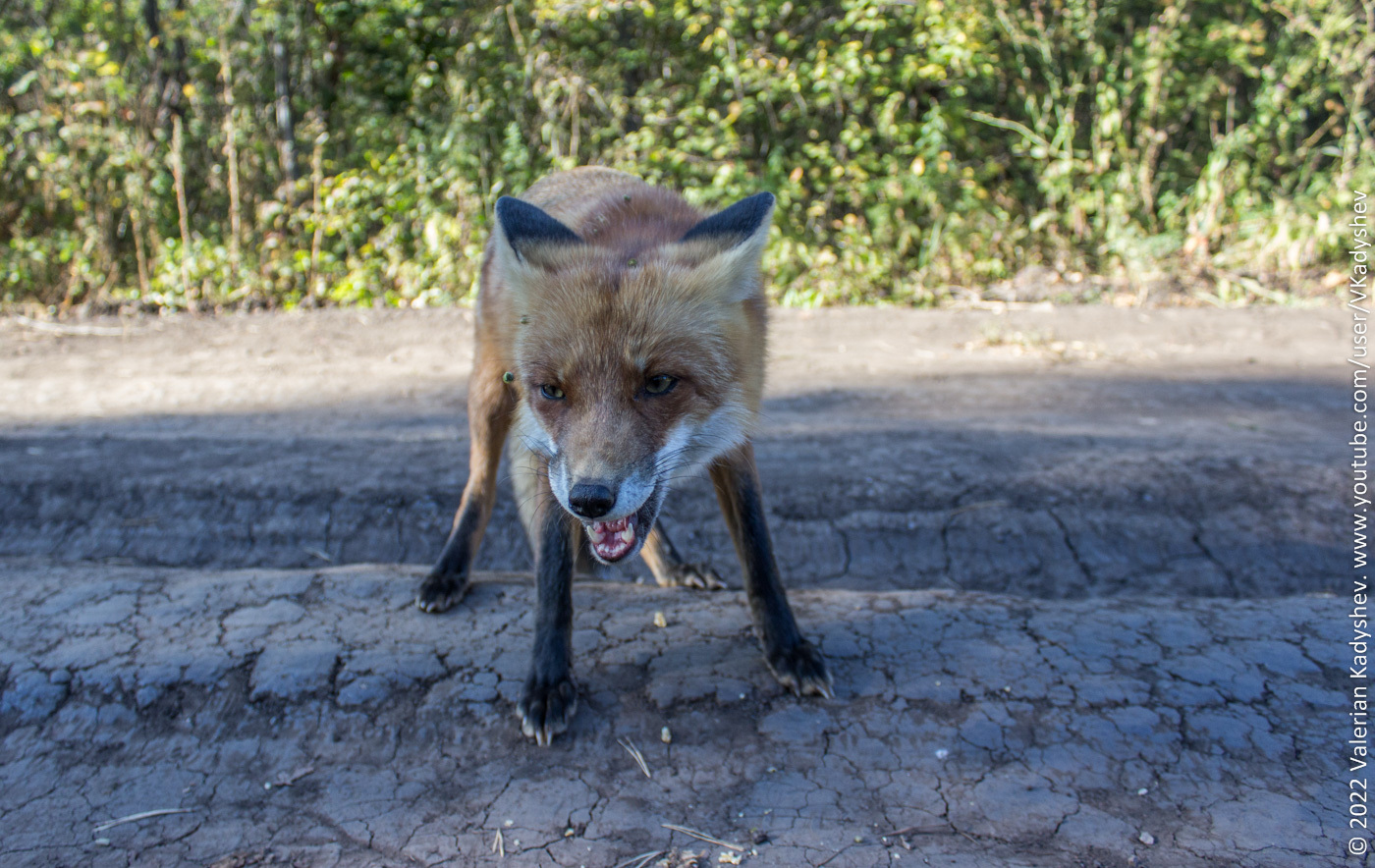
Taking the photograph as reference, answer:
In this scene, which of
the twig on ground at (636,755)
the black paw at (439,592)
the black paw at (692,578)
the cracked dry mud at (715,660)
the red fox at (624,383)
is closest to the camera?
the cracked dry mud at (715,660)

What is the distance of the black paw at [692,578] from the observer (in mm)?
3664

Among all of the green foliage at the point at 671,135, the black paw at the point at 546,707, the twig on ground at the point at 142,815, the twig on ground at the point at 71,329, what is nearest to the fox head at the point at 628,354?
the black paw at the point at 546,707

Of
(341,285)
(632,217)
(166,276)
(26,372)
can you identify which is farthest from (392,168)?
(632,217)

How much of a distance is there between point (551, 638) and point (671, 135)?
889 centimetres

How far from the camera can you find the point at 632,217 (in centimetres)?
309

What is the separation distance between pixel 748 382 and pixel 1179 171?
419 inches

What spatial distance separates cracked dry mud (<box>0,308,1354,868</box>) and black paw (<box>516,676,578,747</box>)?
6cm

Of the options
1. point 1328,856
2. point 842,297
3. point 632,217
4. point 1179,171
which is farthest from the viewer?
point 1179,171

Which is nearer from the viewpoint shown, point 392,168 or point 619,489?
point 619,489

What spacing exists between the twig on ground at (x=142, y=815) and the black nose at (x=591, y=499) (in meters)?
1.36

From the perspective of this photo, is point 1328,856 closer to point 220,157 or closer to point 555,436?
point 555,436

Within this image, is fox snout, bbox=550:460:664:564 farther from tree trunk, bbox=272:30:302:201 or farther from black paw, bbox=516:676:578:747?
tree trunk, bbox=272:30:302:201

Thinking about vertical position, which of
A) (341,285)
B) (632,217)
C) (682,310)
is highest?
(632,217)

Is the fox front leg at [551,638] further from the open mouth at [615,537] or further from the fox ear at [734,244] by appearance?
the fox ear at [734,244]
